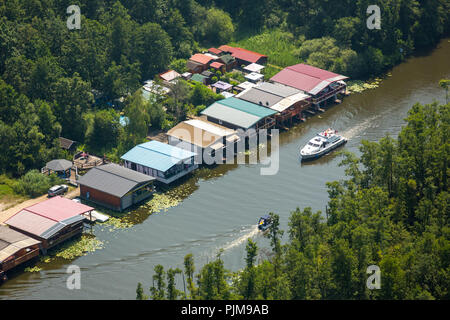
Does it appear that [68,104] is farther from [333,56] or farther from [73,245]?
[333,56]

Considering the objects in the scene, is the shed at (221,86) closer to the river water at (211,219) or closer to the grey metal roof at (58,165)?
the river water at (211,219)

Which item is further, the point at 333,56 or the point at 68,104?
the point at 333,56

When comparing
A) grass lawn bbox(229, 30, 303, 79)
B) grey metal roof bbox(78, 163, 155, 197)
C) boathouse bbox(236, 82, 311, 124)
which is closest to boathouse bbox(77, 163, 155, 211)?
grey metal roof bbox(78, 163, 155, 197)

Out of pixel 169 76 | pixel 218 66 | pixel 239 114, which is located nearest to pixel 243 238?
pixel 239 114

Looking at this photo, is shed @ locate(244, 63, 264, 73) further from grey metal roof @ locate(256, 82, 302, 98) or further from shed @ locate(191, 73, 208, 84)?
shed @ locate(191, 73, 208, 84)

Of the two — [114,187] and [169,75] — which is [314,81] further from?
[114,187]
